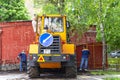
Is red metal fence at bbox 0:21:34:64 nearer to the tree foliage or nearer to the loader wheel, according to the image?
the tree foliage

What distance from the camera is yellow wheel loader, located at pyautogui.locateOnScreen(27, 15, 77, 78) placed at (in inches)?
888

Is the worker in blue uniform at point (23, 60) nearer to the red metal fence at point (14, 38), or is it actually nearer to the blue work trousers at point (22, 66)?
the blue work trousers at point (22, 66)

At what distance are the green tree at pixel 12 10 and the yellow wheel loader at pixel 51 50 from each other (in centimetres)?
2239

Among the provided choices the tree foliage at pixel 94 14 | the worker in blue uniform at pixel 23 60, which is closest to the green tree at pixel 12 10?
the worker in blue uniform at pixel 23 60

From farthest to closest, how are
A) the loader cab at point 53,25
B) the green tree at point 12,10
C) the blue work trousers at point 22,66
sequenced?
the green tree at point 12,10, the blue work trousers at point 22,66, the loader cab at point 53,25

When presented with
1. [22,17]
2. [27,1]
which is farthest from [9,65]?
[27,1]

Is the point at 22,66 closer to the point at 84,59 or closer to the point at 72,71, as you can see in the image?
the point at 84,59

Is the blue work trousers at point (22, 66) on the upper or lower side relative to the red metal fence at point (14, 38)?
lower

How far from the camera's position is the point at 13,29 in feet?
108

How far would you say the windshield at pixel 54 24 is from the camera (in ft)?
79.7

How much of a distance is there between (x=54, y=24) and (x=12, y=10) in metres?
23.4

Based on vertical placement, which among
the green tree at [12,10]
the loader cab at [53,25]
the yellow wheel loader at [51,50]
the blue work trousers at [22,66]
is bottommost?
the blue work trousers at [22,66]

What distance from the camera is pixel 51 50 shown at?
22.9 metres

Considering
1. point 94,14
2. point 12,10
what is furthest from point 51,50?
point 12,10
